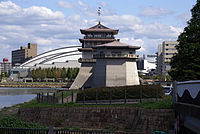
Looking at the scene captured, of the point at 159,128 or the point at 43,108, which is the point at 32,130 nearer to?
the point at 159,128

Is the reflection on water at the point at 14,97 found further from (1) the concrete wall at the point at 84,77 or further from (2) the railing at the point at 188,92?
(2) the railing at the point at 188,92

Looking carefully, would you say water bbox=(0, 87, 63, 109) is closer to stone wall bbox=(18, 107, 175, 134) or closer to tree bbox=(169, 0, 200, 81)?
stone wall bbox=(18, 107, 175, 134)

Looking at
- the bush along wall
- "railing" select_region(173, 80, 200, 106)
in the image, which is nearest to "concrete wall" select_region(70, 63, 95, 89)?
the bush along wall

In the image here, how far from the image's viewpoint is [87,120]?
102ft

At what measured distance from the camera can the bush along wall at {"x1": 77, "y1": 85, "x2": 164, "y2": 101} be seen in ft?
122

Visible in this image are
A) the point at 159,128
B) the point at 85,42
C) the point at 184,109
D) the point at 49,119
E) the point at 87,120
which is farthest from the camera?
the point at 85,42

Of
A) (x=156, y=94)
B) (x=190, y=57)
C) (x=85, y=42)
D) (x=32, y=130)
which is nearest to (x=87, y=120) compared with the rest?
(x=156, y=94)

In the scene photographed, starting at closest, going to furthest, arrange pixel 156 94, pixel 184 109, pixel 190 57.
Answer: pixel 184 109 → pixel 156 94 → pixel 190 57

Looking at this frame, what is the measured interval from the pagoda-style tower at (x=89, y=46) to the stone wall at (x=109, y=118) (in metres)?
56.5

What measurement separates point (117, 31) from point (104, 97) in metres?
60.3

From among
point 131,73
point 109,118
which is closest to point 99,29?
point 131,73

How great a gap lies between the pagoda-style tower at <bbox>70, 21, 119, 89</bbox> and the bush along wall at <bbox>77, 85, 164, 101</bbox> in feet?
169

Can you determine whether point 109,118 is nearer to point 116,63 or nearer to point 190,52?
point 190,52

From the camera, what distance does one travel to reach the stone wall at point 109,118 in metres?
26.8
